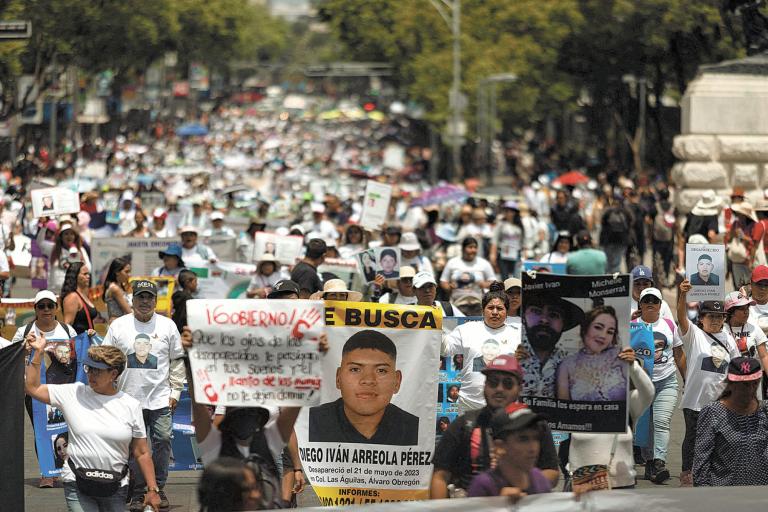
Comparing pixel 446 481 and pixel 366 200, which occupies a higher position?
pixel 366 200

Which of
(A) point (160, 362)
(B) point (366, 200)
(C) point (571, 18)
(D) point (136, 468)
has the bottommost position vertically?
(D) point (136, 468)

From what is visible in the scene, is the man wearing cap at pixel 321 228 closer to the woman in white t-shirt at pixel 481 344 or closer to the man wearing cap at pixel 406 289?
the man wearing cap at pixel 406 289

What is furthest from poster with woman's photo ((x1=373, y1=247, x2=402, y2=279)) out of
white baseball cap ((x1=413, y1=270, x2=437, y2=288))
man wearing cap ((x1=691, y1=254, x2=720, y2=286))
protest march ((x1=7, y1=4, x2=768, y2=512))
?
white baseball cap ((x1=413, y1=270, x2=437, y2=288))

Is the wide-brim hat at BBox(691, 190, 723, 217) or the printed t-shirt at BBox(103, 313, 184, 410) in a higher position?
the wide-brim hat at BBox(691, 190, 723, 217)

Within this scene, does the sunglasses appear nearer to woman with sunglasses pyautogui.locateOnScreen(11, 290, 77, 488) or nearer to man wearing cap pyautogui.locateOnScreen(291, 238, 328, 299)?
woman with sunglasses pyautogui.locateOnScreen(11, 290, 77, 488)

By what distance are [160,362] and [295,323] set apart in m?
2.59

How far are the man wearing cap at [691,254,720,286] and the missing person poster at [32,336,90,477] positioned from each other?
5.05 m

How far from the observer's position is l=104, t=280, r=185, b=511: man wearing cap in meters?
10.7

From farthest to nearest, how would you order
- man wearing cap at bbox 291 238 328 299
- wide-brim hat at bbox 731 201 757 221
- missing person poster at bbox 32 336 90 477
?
wide-brim hat at bbox 731 201 757 221 < man wearing cap at bbox 291 238 328 299 < missing person poster at bbox 32 336 90 477

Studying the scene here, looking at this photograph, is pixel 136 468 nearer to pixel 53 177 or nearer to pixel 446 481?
pixel 446 481

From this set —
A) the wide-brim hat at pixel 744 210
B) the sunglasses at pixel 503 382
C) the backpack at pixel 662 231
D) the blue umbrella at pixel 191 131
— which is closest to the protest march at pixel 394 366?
the sunglasses at pixel 503 382

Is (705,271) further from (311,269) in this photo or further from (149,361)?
Result: (149,361)

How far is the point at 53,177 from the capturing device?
1715 inches

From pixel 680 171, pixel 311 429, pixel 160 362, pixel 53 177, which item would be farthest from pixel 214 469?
pixel 53 177
